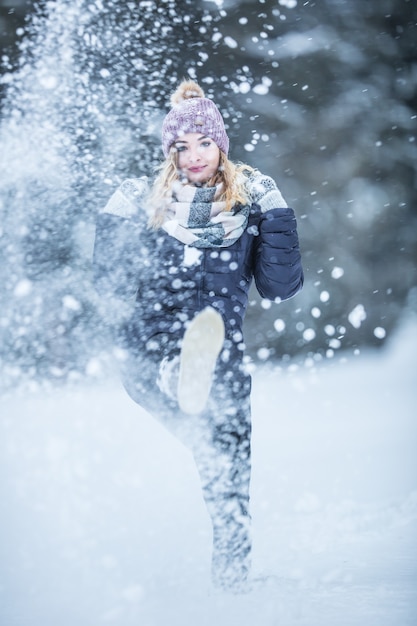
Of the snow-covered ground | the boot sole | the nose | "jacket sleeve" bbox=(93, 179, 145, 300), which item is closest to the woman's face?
the nose

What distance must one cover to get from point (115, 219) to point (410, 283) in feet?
12.3

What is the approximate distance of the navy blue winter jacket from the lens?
1.62 metres

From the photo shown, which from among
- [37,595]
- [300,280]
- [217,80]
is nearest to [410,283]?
[217,80]

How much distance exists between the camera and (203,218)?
1655mm

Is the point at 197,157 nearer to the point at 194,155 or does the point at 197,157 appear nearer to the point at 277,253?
the point at 194,155

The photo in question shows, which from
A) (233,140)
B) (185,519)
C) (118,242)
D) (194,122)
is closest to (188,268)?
(118,242)

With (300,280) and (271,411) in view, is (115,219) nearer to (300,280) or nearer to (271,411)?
(300,280)

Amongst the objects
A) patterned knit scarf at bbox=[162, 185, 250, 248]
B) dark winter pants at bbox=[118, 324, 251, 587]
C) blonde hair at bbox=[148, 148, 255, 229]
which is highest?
blonde hair at bbox=[148, 148, 255, 229]

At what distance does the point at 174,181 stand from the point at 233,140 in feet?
9.19

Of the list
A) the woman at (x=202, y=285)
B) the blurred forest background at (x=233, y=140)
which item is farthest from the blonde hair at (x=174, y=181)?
the blurred forest background at (x=233, y=140)

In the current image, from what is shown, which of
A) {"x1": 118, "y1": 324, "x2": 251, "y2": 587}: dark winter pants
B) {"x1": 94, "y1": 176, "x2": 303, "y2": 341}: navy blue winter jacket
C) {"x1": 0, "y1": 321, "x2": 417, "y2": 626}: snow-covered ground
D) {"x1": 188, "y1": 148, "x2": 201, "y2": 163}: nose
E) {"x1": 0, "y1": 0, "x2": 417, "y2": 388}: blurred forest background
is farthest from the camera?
{"x1": 0, "y1": 0, "x2": 417, "y2": 388}: blurred forest background

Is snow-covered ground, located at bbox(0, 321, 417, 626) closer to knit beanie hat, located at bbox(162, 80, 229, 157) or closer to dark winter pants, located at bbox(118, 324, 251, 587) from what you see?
dark winter pants, located at bbox(118, 324, 251, 587)

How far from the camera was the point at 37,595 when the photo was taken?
4.69 feet

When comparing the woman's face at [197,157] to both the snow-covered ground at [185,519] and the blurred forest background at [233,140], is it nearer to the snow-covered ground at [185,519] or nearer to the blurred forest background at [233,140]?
the snow-covered ground at [185,519]
